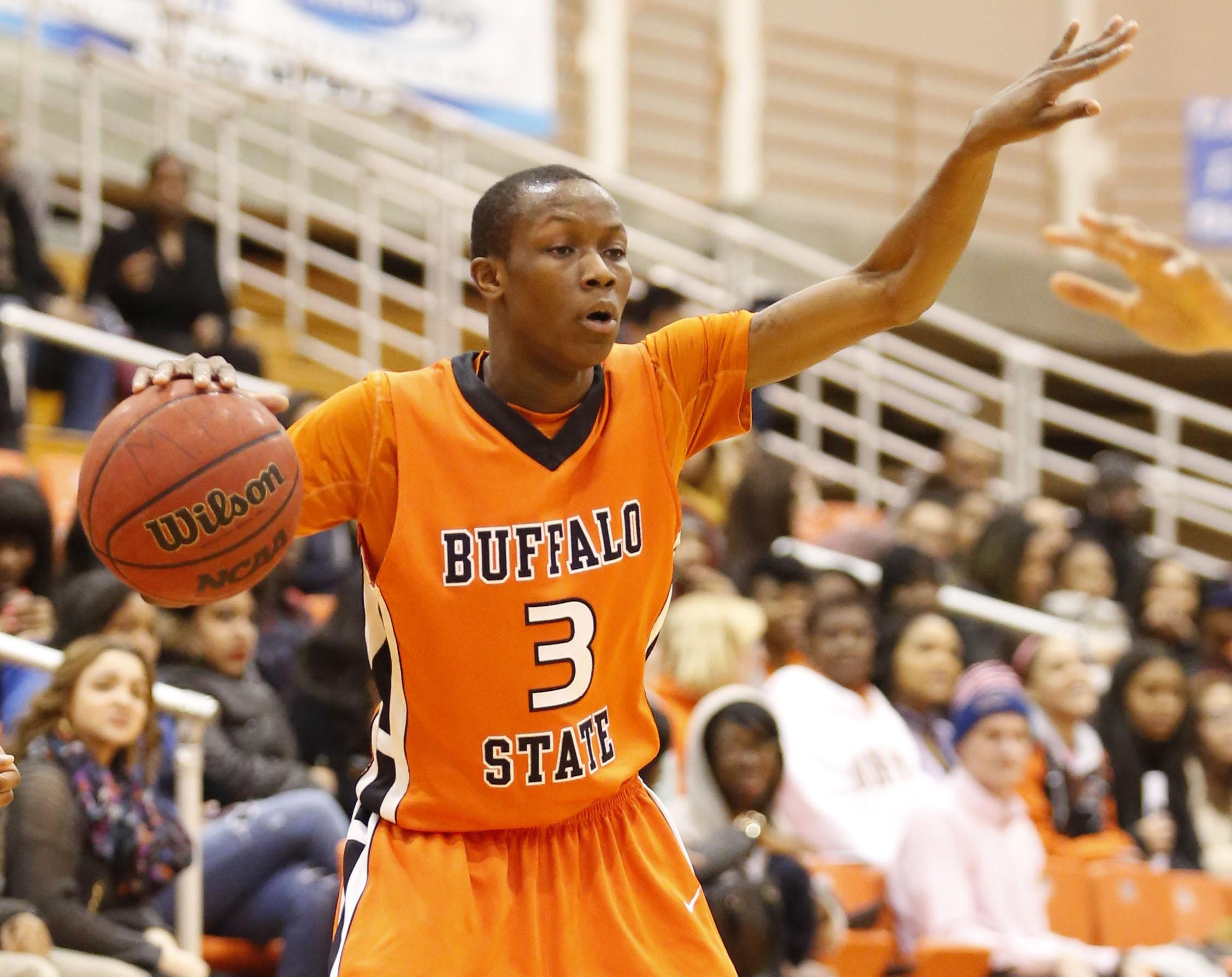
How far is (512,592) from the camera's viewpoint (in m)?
2.80

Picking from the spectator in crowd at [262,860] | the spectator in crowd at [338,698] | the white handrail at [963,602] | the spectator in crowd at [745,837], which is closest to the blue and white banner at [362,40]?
the white handrail at [963,602]

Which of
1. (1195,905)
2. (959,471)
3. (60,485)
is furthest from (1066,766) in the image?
(60,485)

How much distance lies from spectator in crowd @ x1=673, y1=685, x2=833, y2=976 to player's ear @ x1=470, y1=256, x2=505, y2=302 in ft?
6.89

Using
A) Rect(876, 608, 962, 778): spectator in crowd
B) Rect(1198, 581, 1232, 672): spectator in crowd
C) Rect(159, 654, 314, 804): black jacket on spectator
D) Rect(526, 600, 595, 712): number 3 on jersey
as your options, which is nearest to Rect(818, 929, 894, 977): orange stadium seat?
Rect(876, 608, 962, 778): spectator in crowd

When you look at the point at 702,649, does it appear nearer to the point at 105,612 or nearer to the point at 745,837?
the point at 745,837

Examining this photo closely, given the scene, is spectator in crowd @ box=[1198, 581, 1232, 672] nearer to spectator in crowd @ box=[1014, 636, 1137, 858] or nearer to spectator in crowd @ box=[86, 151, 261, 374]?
spectator in crowd @ box=[1014, 636, 1137, 858]

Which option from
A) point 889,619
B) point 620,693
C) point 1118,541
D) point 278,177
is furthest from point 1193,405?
point 620,693

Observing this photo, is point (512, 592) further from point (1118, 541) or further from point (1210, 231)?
point (1210, 231)

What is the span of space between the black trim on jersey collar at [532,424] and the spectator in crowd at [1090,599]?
17.4 feet

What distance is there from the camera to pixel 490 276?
9.55 ft

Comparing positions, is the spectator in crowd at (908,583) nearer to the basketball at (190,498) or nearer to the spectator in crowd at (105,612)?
the spectator in crowd at (105,612)

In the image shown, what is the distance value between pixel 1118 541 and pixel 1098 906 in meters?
3.54

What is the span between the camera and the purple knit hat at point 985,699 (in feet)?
18.0

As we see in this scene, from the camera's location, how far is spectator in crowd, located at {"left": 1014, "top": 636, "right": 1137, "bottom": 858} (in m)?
6.06
